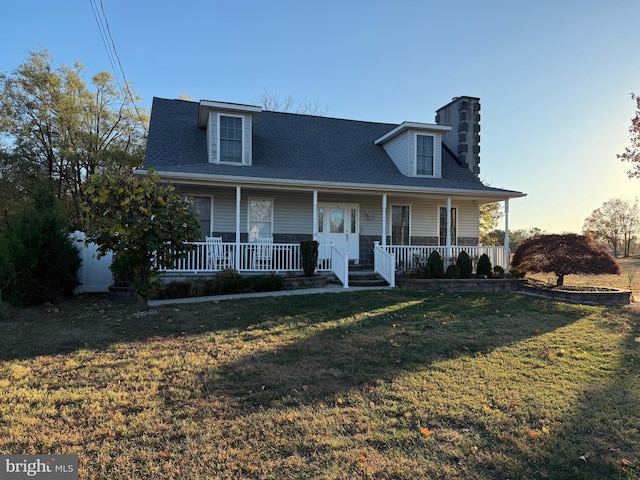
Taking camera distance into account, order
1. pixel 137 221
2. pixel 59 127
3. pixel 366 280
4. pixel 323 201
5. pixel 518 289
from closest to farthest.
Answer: pixel 137 221
pixel 366 280
pixel 518 289
pixel 323 201
pixel 59 127

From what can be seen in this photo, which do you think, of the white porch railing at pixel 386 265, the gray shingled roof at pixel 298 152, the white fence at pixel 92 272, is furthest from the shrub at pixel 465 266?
the white fence at pixel 92 272

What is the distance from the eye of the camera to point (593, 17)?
9477mm

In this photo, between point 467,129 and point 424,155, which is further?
point 467,129

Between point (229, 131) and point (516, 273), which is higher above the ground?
point (229, 131)

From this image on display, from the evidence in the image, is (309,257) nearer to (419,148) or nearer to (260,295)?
(260,295)

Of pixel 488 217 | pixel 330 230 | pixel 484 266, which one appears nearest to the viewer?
pixel 484 266

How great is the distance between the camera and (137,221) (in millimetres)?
7191

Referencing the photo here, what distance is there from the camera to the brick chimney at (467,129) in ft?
51.1

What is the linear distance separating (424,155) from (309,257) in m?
6.44

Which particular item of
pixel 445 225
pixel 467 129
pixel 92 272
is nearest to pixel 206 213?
pixel 92 272

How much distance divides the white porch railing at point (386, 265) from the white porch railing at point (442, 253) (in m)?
0.39

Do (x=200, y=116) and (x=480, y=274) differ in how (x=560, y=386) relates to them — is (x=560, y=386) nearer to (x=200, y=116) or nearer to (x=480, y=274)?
(x=480, y=274)

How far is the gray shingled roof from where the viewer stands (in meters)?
11.8

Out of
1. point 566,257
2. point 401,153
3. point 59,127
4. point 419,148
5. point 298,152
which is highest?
point 59,127
